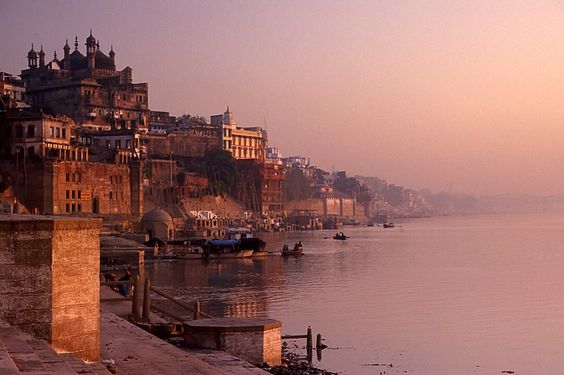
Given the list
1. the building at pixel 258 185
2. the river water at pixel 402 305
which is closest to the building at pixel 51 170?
the river water at pixel 402 305

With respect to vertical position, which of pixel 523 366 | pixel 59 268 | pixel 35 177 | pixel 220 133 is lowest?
pixel 523 366

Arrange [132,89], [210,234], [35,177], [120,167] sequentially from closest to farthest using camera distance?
[35,177]
[120,167]
[210,234]
[132,89]

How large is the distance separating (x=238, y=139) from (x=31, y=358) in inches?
5478

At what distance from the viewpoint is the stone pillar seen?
11.3 m

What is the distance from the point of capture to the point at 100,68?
4653 inches

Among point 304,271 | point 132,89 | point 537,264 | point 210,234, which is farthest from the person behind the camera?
point 132,89

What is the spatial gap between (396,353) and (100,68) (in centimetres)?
9898

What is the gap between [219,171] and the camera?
393ft

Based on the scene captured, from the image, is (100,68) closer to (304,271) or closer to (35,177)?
(35,177)

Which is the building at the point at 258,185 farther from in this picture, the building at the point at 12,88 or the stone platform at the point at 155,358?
the stone platform at the point at 155,358

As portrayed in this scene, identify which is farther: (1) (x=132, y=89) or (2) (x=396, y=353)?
(1) (x=132, y=89)

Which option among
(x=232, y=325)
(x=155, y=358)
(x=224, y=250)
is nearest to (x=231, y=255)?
(x=224, y=250)

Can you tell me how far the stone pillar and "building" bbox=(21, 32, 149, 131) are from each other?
92.1 meters

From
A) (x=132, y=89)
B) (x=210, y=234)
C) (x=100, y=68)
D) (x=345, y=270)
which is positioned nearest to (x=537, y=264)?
(x=345, y=270)
